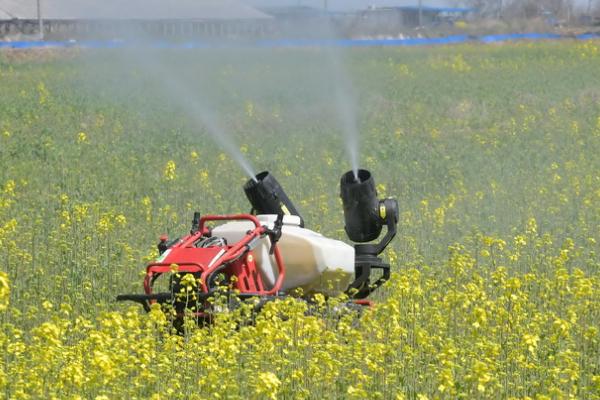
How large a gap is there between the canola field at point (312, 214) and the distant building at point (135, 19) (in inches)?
64.5

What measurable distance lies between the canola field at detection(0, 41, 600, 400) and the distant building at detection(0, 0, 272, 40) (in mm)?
1638

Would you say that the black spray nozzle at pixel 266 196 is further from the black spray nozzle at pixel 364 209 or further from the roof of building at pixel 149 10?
the roof of building at pixel 149 10

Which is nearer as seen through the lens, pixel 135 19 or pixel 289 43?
A: pixel 135 19

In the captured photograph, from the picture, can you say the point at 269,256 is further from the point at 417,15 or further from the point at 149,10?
the point at 417,15

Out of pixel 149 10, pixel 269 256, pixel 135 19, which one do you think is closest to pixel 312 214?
pixel 269 256

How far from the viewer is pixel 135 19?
27.6 metres

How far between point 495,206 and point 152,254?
5.15 m

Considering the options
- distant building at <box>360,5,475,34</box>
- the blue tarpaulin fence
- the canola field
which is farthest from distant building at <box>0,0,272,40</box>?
distant building at <box>360,5,475,34</box>

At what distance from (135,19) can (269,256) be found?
65.6ft

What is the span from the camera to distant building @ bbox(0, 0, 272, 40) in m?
29.6

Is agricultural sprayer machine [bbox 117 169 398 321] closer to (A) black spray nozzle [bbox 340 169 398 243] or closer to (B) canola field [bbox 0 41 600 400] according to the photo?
(A) black spray nozzle [bbox 340 169 398 243]

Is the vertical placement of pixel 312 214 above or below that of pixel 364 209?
below

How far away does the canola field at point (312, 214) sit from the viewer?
21.1ft

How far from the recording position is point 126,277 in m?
9.77
